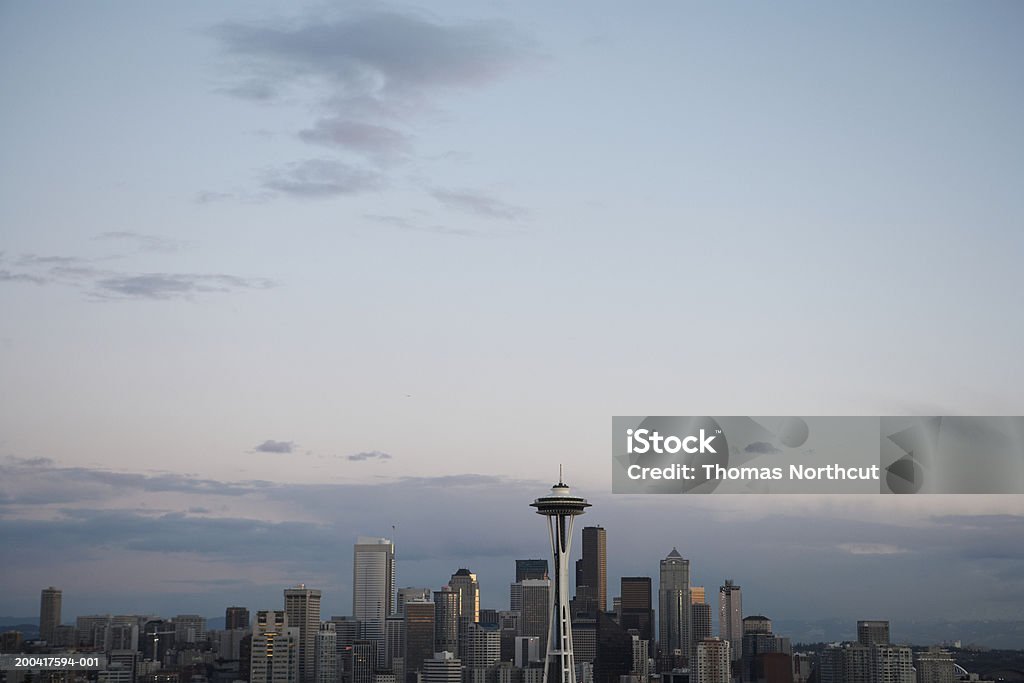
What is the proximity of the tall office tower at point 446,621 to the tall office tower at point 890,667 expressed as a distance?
13499 millimetres

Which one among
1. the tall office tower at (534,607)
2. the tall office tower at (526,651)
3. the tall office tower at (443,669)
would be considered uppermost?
the tall office tower at (534,607)

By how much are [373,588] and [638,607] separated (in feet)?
31.3

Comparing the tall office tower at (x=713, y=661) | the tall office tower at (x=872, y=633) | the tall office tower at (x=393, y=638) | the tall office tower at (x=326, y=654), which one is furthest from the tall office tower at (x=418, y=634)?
the tall office tower at (x=872, y=633)

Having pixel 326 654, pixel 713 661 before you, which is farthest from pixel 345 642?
pixel 713 661

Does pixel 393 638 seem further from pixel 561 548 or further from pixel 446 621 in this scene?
pixel 561 548

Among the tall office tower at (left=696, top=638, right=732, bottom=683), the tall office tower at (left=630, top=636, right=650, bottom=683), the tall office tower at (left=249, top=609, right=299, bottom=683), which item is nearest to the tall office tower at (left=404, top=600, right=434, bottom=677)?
the tall office tower at (left=249, top=609, right=299, bottom=683)

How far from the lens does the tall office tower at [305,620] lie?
4388 cm

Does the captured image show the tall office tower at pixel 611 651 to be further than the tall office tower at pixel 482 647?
Yes

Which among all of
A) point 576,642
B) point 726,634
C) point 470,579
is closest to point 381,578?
point 470,579

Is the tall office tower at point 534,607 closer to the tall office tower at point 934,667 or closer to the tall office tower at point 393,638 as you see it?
the tall office tower at point 393,638

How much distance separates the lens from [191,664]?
1656 inches

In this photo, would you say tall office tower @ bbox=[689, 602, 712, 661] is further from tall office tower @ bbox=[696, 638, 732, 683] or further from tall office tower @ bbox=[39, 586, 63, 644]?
tall office tower @ bbox=[39, 586, 63, 644]

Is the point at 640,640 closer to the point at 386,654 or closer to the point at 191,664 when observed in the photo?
the point at 386,654

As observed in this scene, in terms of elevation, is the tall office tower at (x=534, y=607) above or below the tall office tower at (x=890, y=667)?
above
